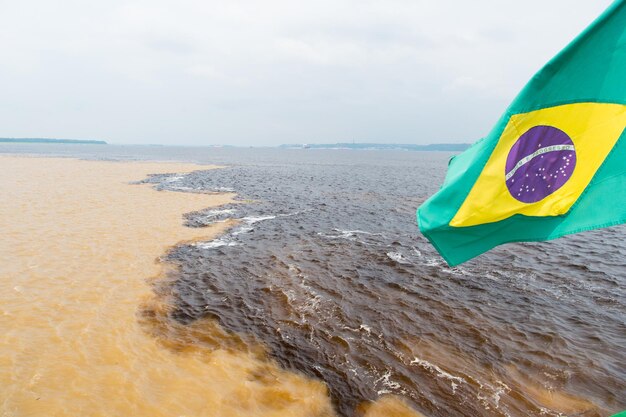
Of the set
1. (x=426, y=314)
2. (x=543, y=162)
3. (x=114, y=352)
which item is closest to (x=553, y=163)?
(x=543, y=162)

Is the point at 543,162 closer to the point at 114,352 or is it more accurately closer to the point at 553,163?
the point at 553,163

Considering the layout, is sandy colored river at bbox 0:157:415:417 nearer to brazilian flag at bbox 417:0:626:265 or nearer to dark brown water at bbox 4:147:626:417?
dark brown water at bbox 4:147:626:417

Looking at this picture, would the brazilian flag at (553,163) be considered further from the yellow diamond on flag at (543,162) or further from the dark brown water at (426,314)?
the dark brown water at (426,314)

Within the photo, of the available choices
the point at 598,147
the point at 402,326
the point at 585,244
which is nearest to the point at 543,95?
the point at 598,147

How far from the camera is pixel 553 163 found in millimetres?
4512

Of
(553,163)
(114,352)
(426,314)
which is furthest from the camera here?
(426,314)

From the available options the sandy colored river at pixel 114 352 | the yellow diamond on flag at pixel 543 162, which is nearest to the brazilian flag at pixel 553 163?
the yellow diamond on flag at pixel 543 162

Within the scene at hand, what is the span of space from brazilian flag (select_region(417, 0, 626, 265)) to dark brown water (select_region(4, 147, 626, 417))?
17.1 ft

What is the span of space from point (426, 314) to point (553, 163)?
28.6 ft

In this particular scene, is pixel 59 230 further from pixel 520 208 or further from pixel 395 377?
pixel 520 208

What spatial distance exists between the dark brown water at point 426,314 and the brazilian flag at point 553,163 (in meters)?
5.21

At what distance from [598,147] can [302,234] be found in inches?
746

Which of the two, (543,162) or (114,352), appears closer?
(543,162)

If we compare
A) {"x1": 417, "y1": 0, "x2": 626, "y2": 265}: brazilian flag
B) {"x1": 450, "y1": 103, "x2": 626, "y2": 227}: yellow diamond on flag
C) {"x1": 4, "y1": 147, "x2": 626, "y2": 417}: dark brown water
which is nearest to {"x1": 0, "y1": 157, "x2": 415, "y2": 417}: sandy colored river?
{"x1": 4, "y1": 147, "x2": 626, "y2": 417}: dark brown water
